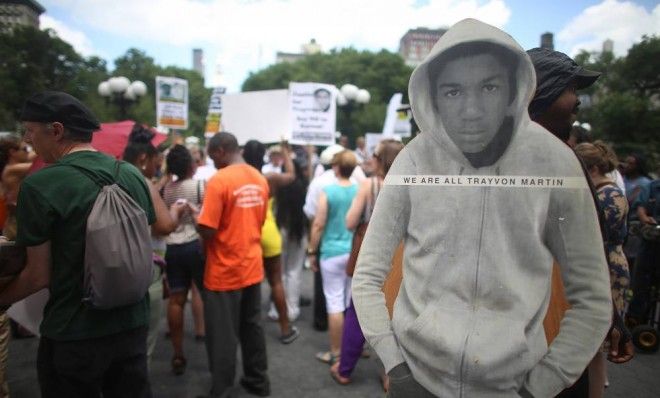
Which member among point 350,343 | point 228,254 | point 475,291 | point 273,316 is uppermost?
point 475,291

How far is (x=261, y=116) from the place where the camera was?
5598 mm

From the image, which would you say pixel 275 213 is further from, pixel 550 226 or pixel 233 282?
pixel 550 226

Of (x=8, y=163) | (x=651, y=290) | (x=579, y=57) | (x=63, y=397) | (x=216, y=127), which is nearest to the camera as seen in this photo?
(x=579, y=57)

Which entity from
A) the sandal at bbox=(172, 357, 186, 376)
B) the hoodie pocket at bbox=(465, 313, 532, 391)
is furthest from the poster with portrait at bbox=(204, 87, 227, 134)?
the hoodie pocket at bbox=(465, 313, 532, 391)

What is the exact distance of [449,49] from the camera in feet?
4.12

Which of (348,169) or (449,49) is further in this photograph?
(348,169)

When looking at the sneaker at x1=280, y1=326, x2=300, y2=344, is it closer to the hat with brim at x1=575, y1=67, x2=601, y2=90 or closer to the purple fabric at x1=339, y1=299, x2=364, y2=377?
the purple fabric at x1=339, y1=299, x2=364, y2=377

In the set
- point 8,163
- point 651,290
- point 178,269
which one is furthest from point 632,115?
point 8,163

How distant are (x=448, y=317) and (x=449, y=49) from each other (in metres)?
0.74

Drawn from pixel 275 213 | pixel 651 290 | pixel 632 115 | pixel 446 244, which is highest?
pixel 632 115

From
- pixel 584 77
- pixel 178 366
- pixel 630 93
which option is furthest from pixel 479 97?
pixel 178 366

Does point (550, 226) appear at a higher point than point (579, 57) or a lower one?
lower

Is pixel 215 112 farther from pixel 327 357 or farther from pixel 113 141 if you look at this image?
pixel 327 357

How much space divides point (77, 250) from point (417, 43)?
171 cm
